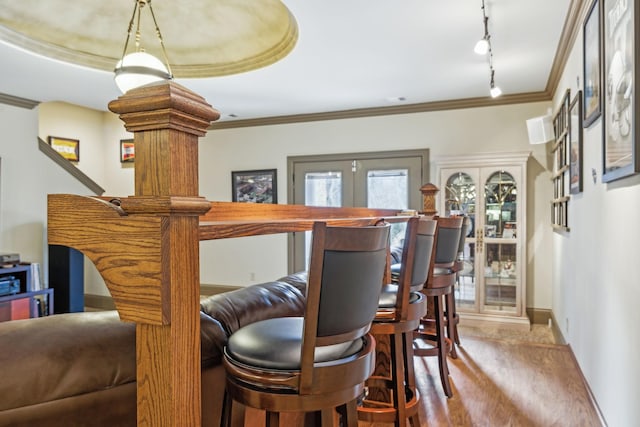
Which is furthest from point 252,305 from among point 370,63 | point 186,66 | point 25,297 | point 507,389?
point 25,297

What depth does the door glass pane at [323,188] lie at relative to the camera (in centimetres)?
566

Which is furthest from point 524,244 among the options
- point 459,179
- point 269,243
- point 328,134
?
point 269,243

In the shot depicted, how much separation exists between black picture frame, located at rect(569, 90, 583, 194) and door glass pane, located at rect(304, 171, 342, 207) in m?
2.88

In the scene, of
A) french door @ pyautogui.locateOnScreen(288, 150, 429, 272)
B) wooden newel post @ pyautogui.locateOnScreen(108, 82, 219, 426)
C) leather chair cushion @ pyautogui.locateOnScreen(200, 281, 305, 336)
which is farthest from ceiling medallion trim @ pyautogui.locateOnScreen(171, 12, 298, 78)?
wooden newel post @ pyautogui.locateOnScreen(108, 82, 219, 426)

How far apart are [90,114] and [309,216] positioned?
584 centimetres

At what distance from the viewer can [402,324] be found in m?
1.66

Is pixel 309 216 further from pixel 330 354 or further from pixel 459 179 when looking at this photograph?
pixel 459 179

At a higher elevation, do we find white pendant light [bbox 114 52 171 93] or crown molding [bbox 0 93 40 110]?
crown molding [bbox 0 93 40 110]

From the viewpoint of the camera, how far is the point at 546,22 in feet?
9.85

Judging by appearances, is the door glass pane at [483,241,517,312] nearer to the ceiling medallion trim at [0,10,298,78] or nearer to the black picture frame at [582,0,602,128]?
the black picture frame at [582,0,602,128]

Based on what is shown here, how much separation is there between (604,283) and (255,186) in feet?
15.0

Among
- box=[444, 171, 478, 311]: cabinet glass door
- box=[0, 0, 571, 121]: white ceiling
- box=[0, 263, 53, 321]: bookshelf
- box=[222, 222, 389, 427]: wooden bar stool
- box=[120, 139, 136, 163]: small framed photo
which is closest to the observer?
box=[222, 222, 389, 427]: wooden bar stool

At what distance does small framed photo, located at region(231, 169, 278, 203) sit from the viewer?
5953 mm

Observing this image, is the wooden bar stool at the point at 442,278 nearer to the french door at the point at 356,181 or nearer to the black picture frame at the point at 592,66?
the black picture frame at the point at 592,66
